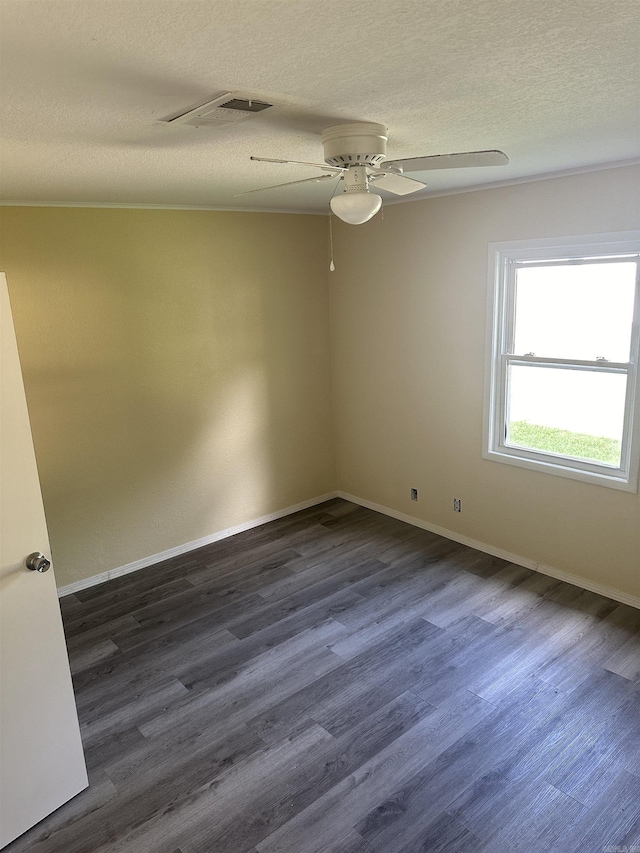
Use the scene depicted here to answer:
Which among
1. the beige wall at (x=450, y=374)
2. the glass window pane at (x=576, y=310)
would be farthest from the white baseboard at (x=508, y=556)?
the glass window pane at (x=576, y=310)

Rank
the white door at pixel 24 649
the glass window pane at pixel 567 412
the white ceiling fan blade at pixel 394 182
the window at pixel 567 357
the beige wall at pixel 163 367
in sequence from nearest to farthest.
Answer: the white door at pixel 24 649 < the white ceiling fan blade at pixel 394 182 < the window at pixel 567 357 < the glass window pane at pixel 567 412 < the beige wall at pixel 163 367

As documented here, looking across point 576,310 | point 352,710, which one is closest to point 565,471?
point 576,310

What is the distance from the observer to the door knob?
82.9 inches

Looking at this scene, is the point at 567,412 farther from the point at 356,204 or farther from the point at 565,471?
the point at 356,204

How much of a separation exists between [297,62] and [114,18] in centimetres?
47

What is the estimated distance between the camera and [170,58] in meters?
1.35

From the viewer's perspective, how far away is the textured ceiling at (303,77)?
1161 millimetres

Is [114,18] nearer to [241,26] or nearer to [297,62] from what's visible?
[241,26]

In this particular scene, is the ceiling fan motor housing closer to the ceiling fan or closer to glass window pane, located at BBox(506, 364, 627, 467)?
the ceiling fan

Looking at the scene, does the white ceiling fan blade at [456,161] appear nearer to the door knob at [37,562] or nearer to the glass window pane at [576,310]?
the glass window pane at [576,310]

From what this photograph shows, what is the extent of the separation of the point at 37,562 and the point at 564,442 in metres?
3.12

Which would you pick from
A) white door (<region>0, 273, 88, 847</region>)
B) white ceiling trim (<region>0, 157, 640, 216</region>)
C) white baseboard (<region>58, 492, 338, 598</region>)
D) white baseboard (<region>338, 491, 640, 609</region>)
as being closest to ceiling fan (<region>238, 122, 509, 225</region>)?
white door (<region>0, 273, 88, 847</region>)

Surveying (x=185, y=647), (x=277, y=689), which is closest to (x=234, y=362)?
(x=185, y=647)

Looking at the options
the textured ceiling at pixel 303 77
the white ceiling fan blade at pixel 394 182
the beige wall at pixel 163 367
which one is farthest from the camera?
the beige wall at pixel 163 367
